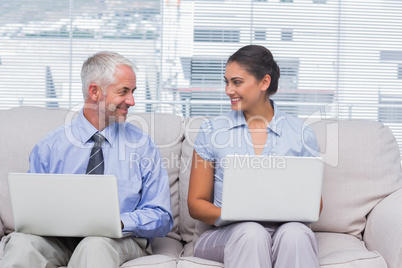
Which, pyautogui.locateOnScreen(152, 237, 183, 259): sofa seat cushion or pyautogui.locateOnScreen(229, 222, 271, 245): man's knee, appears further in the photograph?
pyautogui.locateOnScreen(152, 237, 183, 259): sofa seat cushion

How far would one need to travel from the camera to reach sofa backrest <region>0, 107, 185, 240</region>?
7.27 ft

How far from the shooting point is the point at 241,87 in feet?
6.87

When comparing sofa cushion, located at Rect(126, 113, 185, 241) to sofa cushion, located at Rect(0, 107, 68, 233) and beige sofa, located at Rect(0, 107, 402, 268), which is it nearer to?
beige sofa, located at Rect(0, 107, 402, 268)

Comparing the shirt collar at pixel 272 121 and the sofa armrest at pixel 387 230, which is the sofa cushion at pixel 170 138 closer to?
the shirt collar at pixel 272 121

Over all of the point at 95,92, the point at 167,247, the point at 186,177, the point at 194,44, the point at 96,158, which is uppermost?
the point at 194,44

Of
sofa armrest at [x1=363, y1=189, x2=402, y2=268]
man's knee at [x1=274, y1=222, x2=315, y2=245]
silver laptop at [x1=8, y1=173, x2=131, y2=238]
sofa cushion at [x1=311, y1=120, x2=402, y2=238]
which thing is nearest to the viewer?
silver laptop at [x1=8, y1=173, x2=131, y2=238]

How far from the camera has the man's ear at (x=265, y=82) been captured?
2.13m

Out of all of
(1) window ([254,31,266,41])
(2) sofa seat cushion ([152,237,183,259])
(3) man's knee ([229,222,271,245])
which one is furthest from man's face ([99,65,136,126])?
(1) window ([254,31,266,41])

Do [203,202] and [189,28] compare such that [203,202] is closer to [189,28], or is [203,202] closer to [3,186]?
[3,186]

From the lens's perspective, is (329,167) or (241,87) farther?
(329,167)

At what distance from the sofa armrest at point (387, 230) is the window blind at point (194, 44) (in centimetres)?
222

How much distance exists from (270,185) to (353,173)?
75 centimetres

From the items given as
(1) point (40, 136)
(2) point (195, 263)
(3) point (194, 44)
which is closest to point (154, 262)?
(2) point (195, 263)

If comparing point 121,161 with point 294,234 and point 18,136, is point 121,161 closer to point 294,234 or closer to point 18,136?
point 18,136
